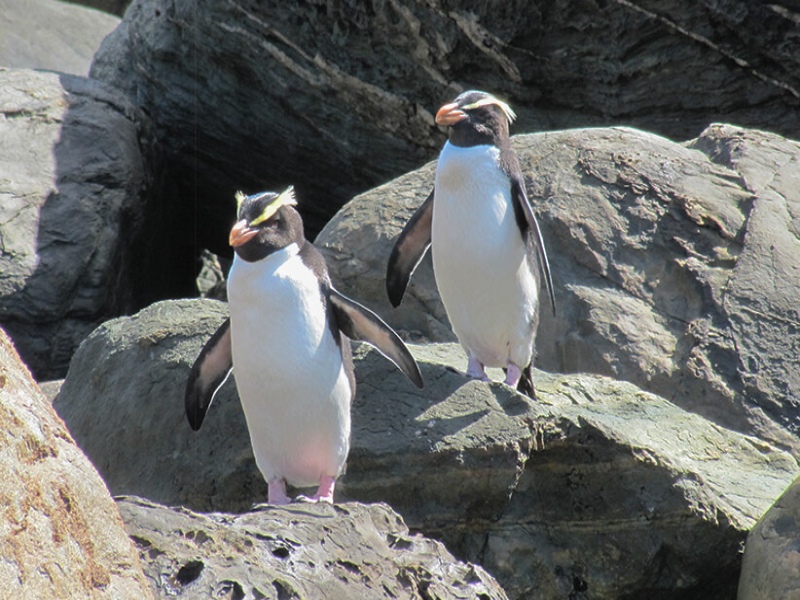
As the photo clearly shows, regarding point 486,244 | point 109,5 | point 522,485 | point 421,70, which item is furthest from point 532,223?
point 109,5

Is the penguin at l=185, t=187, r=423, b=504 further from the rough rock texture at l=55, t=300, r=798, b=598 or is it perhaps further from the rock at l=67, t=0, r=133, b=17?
the rock at l=67, t=0, r=133, b=17

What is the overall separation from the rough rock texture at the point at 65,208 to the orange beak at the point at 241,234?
122 inches

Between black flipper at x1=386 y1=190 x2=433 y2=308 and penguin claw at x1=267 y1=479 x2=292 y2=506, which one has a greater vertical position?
black flipper at x1=386 y1=190 x2=433 y2=308

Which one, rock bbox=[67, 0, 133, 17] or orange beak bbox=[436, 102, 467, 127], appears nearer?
orange beak bbox=[436, 102, 467, 127]

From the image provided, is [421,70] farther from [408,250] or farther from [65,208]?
[65,208]

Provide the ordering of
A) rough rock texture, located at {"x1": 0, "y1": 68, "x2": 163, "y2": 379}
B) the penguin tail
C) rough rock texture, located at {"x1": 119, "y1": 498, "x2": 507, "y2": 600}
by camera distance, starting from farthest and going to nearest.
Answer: rough rock texture, located at {"x1": 0, "y1": 68, "x2": 163, "y2": 379} < the penguin tail < rough rock texture, located at {"x1": 119, "y1": 498, "x2": 507, "y2": 600}

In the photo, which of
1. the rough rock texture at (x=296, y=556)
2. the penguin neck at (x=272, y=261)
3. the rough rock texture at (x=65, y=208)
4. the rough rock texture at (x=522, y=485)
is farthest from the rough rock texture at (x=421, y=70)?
the rough rock texture at (x=296, y=556)

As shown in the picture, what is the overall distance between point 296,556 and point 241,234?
1.40m

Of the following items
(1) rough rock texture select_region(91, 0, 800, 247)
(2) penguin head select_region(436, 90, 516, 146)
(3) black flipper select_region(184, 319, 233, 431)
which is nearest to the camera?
(3) black flipper select_region(184, 319, 233, 431)

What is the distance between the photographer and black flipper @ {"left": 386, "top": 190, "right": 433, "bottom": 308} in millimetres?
5336

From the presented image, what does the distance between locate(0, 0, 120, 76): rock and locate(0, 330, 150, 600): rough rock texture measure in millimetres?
8564

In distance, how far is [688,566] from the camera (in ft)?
13.8

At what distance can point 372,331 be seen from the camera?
4.25 metres

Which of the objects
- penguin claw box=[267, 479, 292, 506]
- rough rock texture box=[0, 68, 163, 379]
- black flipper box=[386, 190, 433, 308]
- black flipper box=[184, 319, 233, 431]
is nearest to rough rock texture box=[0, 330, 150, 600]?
penguin claw box=[267, 479, 292, 506]
